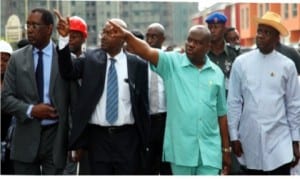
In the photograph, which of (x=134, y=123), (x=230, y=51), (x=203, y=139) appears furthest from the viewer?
(x=230, y=51)

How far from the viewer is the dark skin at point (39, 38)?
17.8 ft

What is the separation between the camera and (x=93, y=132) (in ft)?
18.5

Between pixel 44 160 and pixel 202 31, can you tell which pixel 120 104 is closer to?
pixel 44 160

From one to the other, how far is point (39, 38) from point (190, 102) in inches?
54.5

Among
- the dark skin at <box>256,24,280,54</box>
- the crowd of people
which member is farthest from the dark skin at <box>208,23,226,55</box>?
the dark skin at <box>256,24,280,54</box>

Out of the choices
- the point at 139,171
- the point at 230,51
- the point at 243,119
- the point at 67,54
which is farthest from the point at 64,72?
the point at 230,51

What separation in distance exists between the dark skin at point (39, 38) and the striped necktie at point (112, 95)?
1.46ft

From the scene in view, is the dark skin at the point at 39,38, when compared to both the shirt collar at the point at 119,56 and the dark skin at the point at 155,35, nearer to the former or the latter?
the shirt collar at the point at 119,56

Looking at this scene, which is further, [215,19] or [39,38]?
[215,19]

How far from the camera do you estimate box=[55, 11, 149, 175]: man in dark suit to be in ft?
18.2

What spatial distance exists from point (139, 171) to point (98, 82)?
895 millimetres

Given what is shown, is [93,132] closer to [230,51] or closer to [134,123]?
[134,123]

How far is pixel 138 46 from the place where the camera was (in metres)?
5.21

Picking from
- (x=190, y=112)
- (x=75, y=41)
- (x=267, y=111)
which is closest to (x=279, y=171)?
(x=267, y=111)
